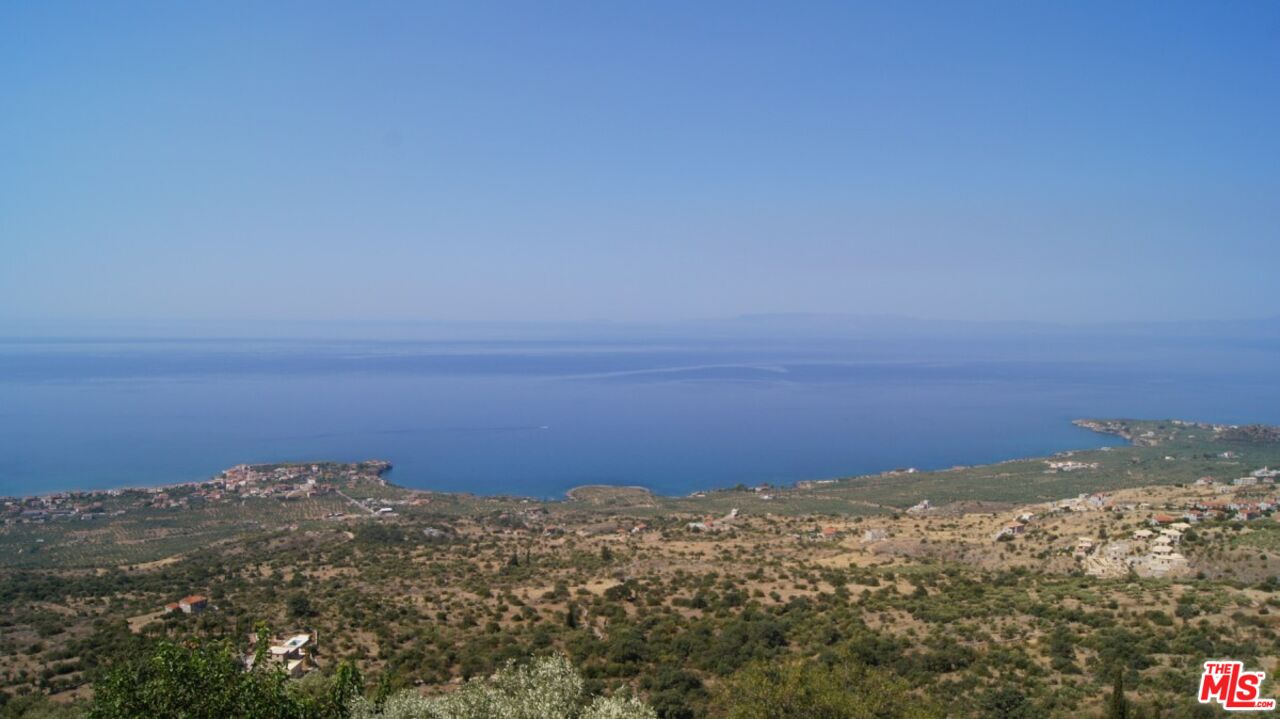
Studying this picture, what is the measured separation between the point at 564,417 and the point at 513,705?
9653cm

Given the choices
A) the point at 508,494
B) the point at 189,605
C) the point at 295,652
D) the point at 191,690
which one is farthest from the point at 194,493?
the point at 191,690

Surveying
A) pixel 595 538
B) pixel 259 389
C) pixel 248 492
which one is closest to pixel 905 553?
pixel 595 538

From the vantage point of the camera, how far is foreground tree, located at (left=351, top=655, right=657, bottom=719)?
8.20 metres

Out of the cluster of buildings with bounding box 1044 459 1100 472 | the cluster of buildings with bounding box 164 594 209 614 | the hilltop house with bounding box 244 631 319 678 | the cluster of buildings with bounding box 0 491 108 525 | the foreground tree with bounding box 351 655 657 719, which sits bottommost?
the cluster of buildings with bounding box 0 491 108 525

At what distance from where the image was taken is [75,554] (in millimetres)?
34812

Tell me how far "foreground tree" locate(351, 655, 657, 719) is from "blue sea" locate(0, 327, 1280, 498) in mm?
52855

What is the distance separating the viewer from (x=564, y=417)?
104250 millimetres

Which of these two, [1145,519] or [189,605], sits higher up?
[1145,519]

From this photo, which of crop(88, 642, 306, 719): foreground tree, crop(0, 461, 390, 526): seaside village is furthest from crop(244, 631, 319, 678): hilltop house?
crop(0, 461, 390, 526): seaside village

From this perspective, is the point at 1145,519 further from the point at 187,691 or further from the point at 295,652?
the point at 187,691

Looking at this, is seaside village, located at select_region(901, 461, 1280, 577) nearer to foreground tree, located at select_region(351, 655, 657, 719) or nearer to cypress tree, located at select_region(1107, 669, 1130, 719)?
cypress tree, located at select_region(1107, 669, 1130, 719)

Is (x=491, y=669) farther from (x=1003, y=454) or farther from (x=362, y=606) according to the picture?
(x=1003, y=454)

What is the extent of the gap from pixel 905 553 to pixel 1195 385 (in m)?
146

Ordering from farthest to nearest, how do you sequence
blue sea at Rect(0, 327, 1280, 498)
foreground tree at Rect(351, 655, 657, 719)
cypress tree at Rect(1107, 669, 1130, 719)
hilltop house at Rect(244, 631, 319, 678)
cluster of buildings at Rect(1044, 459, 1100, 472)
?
blue sea at Rect(0, 327, 1280, 498) < cluster of buildings at Rect(1044, 459, 1100, 472) < hilltop house at Rect(244, 631, 319, 678) < cypress tree at Rect(1107, 669, 1130, 719) < foreground tree at Rect(351, 655, 657, 719)
